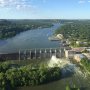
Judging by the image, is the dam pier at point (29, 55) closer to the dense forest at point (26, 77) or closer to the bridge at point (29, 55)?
the bridge at point (29, 55)

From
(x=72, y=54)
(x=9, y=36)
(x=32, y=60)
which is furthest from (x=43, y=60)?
(x=9, y=36)

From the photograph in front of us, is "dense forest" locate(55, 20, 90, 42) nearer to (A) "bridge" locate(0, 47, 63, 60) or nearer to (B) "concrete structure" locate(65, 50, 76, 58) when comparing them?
(A) "bridge" locate(0, 47, 63, 60)

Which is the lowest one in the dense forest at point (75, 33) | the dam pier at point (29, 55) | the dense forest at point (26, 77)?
the dense forest at point (75, 33)

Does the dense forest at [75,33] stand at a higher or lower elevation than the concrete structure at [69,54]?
lower

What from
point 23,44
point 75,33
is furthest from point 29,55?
point 75,33

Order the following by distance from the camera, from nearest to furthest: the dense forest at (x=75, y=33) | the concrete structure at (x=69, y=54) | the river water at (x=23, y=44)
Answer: the concrete structure at (x=69, y=54) → the river water at (x=23, y=44) → the dense forest at (x=75, y=33)

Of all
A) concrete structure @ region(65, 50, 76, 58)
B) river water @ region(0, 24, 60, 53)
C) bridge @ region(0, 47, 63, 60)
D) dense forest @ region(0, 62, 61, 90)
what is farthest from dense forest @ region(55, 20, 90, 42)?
dense forest @ region(0, 62, 61, 90)

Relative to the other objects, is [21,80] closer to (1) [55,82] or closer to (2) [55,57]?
(1) [55,82]

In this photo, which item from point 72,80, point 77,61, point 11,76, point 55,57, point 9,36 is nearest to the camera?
point 11,76

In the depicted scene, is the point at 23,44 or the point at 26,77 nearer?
the point at 26,77

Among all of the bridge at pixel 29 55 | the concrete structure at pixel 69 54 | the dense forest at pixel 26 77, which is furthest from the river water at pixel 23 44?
the dense forest at pixel 26 77

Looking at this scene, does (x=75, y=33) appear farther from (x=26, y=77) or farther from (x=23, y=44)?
(x=26, y=77)
